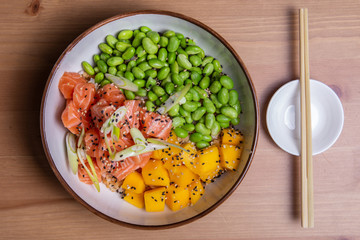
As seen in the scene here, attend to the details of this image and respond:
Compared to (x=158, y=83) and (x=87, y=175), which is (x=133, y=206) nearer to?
(x=87, y=175)

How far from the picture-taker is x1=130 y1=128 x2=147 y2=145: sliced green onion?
1393 mm

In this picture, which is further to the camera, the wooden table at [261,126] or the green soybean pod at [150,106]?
the wooden table at [261,126]

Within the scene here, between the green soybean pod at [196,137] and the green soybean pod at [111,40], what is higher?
the green soybean pod at [111,40]

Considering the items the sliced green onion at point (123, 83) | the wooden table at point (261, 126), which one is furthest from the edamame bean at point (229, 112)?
the sliced green onion at point (123, 83)

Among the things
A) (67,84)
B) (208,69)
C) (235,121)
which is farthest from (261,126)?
(67,84)

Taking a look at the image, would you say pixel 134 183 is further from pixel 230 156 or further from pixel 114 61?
pixel 114 61

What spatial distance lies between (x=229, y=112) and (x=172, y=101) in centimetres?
27

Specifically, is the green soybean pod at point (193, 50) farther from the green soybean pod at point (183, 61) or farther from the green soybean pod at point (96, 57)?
the green soybean pod at point (96, 57)

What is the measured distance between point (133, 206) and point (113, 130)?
40cm

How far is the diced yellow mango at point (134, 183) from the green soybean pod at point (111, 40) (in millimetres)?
600

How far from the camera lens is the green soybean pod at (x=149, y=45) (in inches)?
57.6

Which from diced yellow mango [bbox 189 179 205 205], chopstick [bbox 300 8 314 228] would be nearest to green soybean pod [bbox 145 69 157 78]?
diced yellow mango [bbox 189 179 205 205]

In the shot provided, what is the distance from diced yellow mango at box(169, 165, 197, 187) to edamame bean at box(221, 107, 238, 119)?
310 millimetres

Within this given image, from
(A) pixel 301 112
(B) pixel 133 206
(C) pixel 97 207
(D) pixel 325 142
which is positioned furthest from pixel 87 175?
(D) pixel 325 142
